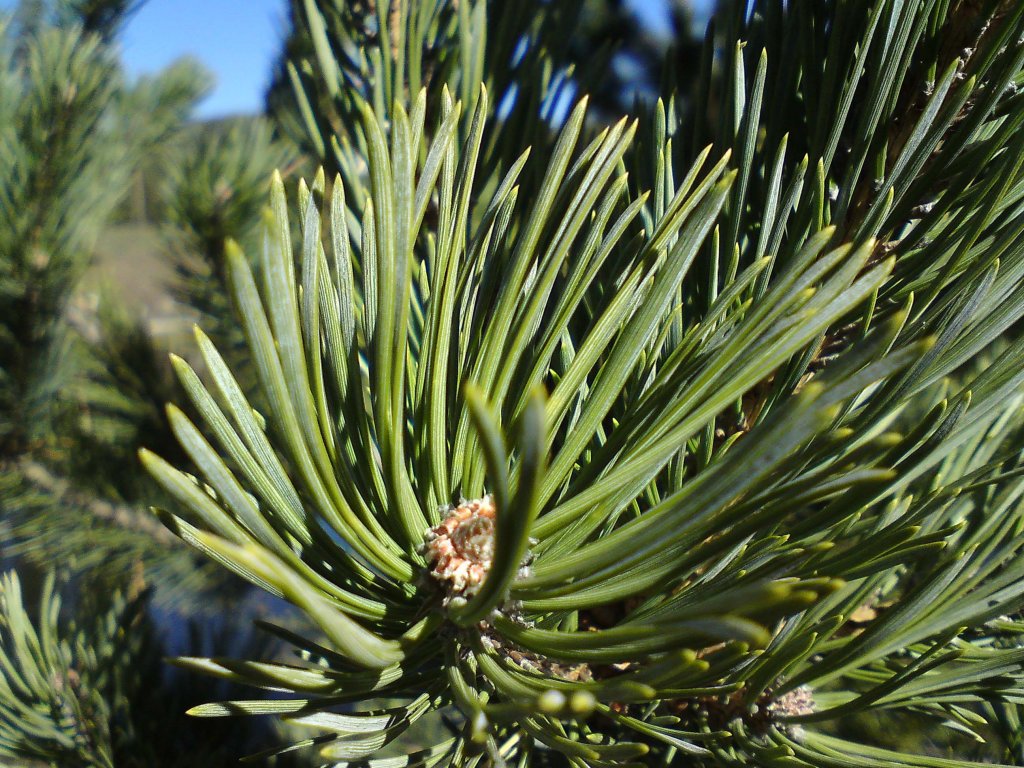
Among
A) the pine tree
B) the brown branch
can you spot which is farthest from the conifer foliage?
the brown branch

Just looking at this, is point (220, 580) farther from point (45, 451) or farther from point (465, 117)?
point (465, 117)

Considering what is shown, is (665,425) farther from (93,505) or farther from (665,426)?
(93,505)

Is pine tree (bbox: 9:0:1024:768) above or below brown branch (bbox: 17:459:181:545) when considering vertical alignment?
above

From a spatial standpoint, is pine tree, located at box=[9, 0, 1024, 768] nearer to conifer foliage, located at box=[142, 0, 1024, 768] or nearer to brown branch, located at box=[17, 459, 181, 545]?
conifer foliage, located at box=[142, 0, 1024, 768]

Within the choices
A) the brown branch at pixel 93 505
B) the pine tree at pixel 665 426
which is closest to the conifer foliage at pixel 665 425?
the pine tree at pixel 665 426

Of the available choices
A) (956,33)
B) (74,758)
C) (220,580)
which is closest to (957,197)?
(956,33)

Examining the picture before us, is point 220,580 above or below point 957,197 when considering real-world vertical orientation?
below

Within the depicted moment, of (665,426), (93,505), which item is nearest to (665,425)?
(665,426)

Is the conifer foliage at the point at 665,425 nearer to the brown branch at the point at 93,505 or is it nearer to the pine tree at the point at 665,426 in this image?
the pine tree at the point at 665,426
